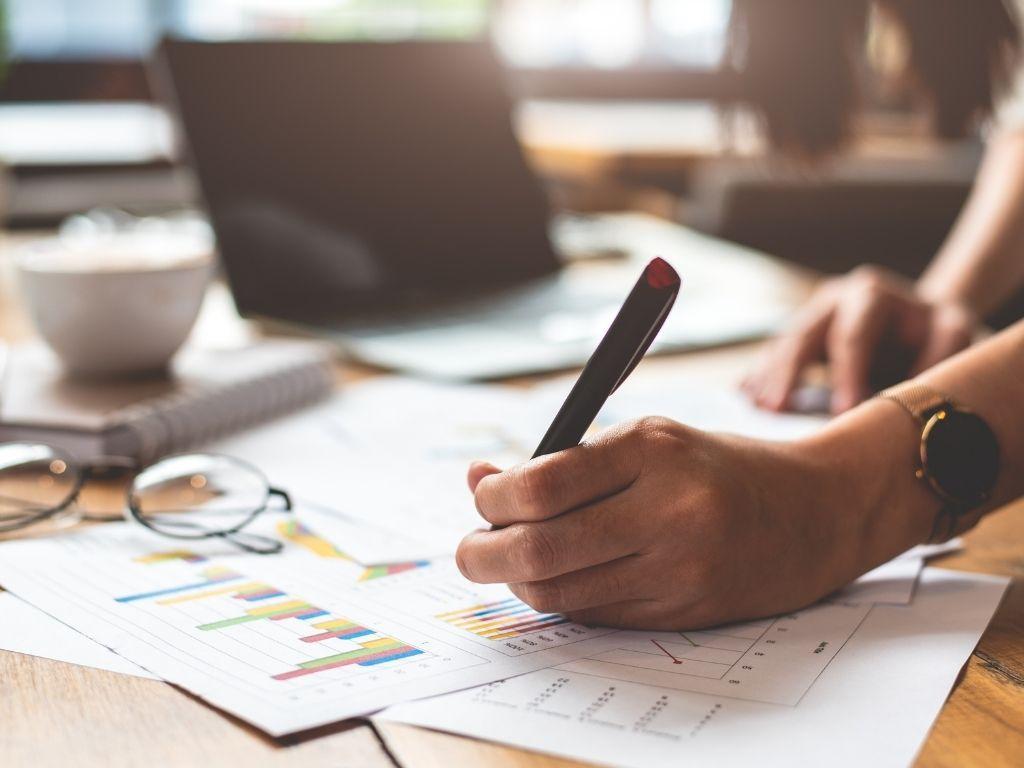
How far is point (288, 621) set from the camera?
47 centimetres

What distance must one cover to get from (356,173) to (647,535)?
0.78m

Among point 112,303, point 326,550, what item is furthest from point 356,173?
point 326,550

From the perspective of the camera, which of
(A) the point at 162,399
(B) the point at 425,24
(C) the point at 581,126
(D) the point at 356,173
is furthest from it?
(B) the point at 425,24

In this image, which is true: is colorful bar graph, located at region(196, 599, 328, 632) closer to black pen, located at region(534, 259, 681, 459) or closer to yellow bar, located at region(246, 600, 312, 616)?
yellow bar, located at region(246, 600, 312, 616)

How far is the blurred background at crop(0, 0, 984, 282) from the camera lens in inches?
84.9

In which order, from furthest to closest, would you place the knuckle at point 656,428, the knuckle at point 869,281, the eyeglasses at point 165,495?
the knuckle at point 869,281 → the eyeglasses at point 165,495 → the knuckle at point 656,428

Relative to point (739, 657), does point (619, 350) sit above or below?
above

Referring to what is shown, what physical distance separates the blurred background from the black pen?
1580 mm

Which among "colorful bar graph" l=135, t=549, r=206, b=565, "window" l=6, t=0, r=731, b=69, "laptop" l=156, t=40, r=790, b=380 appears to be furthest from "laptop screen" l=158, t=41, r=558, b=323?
"window" l=6, t=0, r=731, b=69

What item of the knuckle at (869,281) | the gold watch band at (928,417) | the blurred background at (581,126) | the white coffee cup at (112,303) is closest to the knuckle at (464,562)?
the gold watch band at (928,417)

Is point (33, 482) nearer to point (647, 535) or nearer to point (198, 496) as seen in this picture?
point (198, 496)

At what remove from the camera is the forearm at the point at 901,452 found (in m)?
0.52

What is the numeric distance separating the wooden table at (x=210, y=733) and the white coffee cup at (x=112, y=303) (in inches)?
13.7

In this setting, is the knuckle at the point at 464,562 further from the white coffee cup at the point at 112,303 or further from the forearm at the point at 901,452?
the white coffee cup at the point at 112,303
